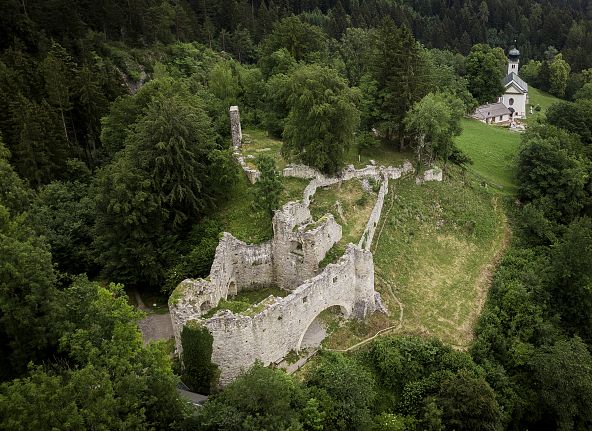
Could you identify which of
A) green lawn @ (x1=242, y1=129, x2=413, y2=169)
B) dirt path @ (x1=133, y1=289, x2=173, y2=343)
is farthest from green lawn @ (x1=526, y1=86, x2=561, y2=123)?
dirt path @ (x1=133, y1=289, x2=173, y2=343)

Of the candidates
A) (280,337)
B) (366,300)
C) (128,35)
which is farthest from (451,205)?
(128,35)

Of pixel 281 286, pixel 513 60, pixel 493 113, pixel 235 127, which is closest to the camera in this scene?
pixel 281 286

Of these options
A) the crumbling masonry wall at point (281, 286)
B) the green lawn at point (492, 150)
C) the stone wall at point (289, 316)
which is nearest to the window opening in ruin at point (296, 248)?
the crumbling masonry wall at point (281, 286)

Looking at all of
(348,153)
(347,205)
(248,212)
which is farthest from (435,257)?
(248,212)

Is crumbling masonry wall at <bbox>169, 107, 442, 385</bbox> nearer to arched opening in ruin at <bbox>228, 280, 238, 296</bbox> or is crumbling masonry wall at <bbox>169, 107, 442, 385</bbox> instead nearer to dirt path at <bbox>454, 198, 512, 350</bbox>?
arched opening in ruin at <bbox>228, 280, 238, 296</bbox>

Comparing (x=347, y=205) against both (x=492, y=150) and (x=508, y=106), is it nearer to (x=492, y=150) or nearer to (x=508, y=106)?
(x=492, y=150)

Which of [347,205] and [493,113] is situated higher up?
[347,205]

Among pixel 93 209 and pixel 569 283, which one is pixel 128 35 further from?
pixel 569 283
